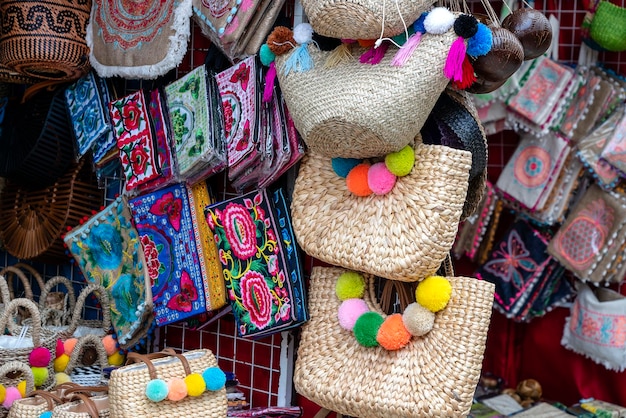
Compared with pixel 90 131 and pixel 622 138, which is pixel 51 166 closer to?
pixel 90 131

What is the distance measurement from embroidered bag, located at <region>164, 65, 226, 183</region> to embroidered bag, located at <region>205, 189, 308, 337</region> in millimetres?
A: 140

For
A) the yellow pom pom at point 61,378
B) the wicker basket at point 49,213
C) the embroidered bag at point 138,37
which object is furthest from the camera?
the wicker basket at point 49,213

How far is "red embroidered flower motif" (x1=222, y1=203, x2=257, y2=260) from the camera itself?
2451mm

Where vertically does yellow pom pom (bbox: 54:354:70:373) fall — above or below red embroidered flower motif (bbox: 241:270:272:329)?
below

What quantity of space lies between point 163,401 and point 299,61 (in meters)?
0.93

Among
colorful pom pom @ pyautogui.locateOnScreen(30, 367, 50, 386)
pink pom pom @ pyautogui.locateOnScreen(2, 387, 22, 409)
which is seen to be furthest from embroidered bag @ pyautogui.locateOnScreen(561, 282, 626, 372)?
pink pom pom @ pyautogui.locateOnScreen(2, 387, 22, 409)

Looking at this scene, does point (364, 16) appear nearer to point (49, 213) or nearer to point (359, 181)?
point (359, 181)

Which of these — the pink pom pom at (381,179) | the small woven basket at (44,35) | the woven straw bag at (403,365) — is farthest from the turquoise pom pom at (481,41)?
the small woven basket at (44,35)

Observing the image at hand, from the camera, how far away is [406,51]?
6.57 ft

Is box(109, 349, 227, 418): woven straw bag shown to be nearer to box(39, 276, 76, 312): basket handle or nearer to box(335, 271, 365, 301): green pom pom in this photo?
box(335, 271, 365, 301): green pom pom

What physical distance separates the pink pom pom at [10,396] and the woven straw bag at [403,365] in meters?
0.88

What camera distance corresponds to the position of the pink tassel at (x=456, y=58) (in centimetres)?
196

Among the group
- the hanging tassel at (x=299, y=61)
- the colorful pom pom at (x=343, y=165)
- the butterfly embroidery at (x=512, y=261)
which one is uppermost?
the hanging tassel at (x=299, y=61)

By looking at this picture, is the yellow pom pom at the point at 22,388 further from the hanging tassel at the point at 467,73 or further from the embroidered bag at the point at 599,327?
the embroidered bag at the point at 599,327
